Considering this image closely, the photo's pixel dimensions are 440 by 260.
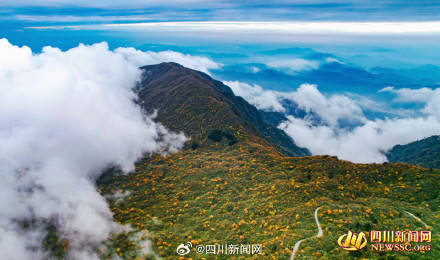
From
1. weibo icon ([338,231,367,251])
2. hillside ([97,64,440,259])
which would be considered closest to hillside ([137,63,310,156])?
hillside ([97,64,440,259])

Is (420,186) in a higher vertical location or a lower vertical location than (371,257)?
higher

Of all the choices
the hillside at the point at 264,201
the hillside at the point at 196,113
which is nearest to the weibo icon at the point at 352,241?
the hillside at the point at 264,201

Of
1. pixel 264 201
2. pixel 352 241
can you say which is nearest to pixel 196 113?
pixel 264 201

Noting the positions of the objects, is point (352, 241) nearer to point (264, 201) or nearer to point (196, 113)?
point (264, 201)

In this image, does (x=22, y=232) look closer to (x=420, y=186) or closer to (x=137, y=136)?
(x=137, y=136)

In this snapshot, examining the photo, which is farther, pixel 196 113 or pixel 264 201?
pixel 196 113

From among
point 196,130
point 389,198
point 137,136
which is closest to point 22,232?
point 137,136

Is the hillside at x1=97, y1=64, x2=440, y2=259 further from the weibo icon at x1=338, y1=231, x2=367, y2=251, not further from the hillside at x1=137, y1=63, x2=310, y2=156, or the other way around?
the hillside at x1=137, y1=63, x2=310, y2=156
